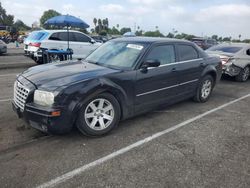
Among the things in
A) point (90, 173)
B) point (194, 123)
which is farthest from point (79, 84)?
point (194, 123)

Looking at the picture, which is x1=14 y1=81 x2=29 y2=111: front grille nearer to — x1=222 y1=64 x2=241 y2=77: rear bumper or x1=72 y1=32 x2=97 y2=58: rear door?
x1=222 y1=64 x2=241 y2=77: rear bumper

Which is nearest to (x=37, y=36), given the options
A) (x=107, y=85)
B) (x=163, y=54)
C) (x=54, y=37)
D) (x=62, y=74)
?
(x=54, y=37)

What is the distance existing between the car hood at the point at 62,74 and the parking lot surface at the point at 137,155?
91cm

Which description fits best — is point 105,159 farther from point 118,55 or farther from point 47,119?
point 118,55

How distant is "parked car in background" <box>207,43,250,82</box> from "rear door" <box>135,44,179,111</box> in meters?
4.32

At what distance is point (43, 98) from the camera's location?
3.65 metres

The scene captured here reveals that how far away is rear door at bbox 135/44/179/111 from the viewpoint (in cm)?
457

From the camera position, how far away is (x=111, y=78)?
4145 mm

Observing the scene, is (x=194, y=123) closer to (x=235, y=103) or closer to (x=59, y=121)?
(x=235, y=103)

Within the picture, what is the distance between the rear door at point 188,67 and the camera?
18.0 ft

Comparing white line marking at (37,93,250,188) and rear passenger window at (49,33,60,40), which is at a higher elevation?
rear passenger window at (49,33,60,40)

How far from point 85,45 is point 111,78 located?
9.07 meters

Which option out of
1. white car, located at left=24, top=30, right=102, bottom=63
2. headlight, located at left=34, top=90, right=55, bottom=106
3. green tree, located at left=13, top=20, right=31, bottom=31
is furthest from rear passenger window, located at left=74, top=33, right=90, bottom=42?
green tree, located at left=13, top=20, right=31, bottom=31

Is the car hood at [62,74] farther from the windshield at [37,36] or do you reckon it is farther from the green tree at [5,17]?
the green tree at [5,17]
